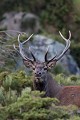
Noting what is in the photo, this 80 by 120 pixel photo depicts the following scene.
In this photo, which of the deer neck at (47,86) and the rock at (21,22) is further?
the rock at (21,22)

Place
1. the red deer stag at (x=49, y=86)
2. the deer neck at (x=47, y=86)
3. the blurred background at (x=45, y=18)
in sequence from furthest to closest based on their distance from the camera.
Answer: the blurred background at (x=45, y=18), the deer neck at (x=47, y=86), the red deer stag at (x=49, y=86)

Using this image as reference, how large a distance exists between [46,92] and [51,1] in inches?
824

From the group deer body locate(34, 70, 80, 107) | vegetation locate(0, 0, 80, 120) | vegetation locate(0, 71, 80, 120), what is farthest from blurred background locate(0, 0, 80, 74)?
vegetation locate(0, 71, 80, 120)

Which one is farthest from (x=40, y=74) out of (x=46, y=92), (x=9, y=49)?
(x=9, y=49)

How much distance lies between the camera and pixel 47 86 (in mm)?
14438

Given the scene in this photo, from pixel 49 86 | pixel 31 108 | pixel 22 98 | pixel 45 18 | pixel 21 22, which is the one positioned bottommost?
pixel 31 108

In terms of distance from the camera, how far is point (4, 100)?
1324cm

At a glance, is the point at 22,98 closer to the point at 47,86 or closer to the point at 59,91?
the point at 47,86

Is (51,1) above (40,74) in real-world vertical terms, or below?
above

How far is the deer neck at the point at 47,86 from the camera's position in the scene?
46.5ft

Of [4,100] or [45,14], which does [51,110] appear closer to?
[4,100]

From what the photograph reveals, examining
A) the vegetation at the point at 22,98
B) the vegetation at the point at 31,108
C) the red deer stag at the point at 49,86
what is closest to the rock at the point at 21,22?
the vegetation at the point at 22,98

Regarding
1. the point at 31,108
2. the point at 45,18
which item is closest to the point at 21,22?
the point at 45,18

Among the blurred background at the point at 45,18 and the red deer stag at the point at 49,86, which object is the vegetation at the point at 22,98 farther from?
the blurred background at the point at 45,18
